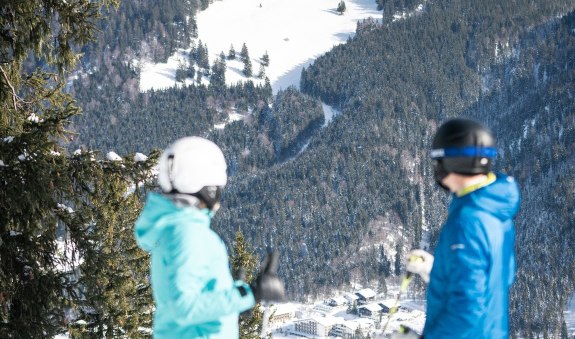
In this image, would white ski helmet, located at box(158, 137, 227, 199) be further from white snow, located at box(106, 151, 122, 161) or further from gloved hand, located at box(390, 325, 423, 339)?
white snow, located at box(106, 151, 122, 161)

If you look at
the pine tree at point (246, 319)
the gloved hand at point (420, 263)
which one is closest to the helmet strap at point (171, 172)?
the gloved hand at point (420, 263)

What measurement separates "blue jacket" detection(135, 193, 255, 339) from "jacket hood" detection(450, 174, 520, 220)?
1394 millimetres

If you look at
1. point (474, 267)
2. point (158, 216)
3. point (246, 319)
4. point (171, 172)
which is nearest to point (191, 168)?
point (171, 172)

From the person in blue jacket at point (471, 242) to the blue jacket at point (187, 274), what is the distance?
1.14 meters

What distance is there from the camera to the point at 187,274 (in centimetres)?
437

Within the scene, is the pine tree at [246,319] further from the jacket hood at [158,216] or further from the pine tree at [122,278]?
the jacket hood at [158,216]

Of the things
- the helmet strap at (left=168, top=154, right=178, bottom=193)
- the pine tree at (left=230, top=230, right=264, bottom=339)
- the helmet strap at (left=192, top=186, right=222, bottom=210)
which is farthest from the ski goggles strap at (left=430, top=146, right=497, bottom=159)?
the pine tree at (left=230, top=230, right=264, bottom=339)

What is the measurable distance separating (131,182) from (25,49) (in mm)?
1699

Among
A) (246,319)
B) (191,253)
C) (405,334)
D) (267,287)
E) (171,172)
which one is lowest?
(246,319)

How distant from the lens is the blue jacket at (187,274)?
14.4 feet

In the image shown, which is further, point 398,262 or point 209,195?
point 398,262

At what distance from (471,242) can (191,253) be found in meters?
1.58

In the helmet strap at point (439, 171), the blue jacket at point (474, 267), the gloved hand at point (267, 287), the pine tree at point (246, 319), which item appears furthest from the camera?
the pine tree at point (246, 319)

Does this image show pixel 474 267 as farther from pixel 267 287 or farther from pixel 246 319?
pixel 246 319
